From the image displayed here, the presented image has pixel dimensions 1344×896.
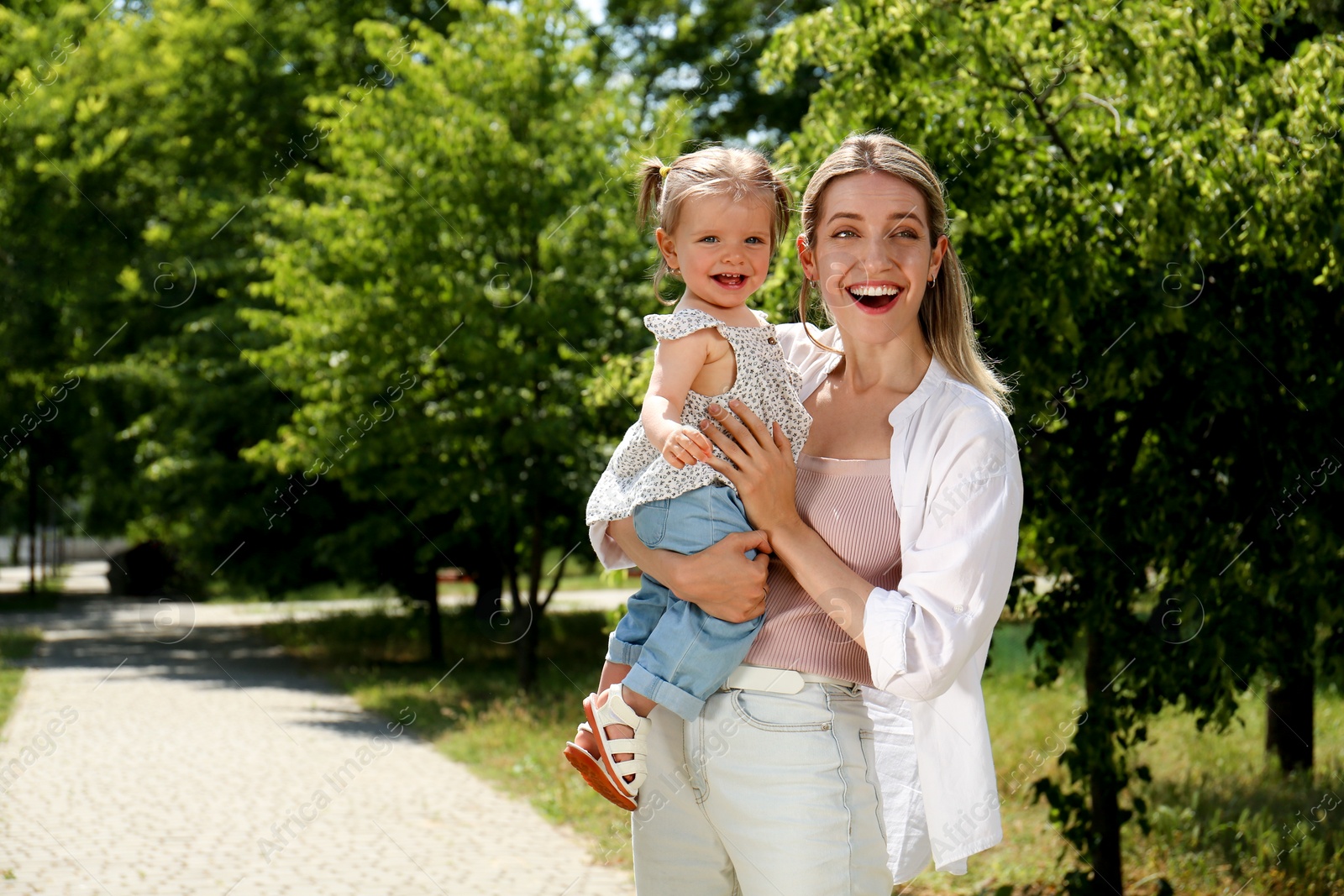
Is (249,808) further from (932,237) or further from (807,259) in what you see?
(932,237)

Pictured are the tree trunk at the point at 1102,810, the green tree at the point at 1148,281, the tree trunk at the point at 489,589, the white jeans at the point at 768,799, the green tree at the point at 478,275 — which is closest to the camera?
the white jeans at the point at 768,799

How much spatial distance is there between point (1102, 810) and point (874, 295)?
4285 millimetres

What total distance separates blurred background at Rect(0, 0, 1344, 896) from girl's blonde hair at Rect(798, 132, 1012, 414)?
93.1 inches

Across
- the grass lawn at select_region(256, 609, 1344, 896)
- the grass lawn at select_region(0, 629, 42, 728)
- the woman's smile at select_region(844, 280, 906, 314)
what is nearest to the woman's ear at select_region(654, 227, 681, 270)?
the woman's smile at select_region(844, 280, 906, 314)

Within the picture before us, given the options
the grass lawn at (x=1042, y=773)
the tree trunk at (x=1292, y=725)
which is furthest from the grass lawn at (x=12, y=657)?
the tree trunk at (x=1292, y=725)

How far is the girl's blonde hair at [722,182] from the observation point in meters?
2.71

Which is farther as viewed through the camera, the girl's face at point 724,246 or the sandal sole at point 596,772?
the girl's face at point 724,246

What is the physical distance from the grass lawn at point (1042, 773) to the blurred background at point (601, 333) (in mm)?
45

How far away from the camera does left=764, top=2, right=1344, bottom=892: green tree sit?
4.62 meters

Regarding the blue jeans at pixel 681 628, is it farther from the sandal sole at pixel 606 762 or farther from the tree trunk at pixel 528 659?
the tree trunk at pixel 528 659

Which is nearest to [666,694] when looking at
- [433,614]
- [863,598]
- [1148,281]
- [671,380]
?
[863,598]

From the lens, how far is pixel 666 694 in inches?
93.4

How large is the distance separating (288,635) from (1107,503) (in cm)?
1838

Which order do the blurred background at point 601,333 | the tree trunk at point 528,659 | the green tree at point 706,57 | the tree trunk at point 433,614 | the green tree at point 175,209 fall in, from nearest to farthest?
the blurred background at point 601,333
the tree trunk at point 528,659
the green tree at point 175,209
the tree trunk at point 433,614
the green tree at point 706,57
